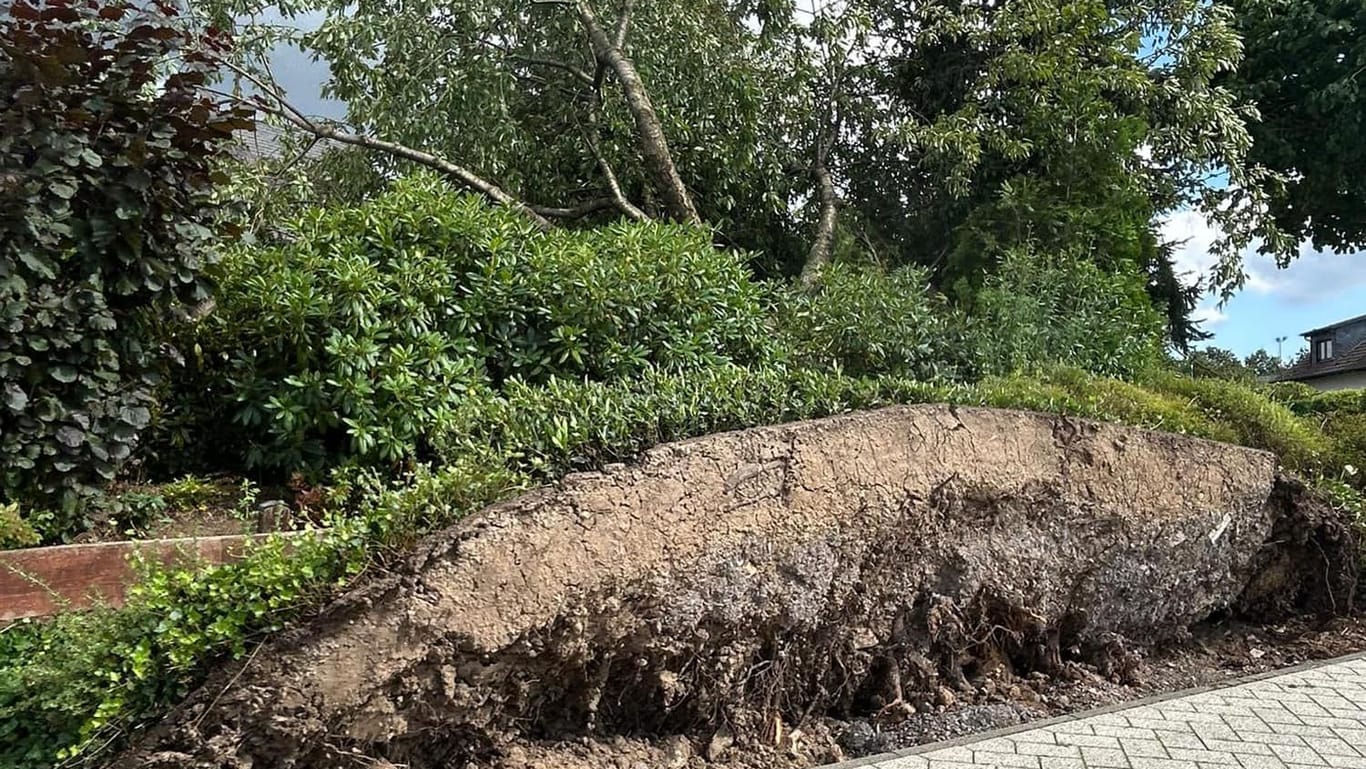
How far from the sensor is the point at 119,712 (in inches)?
104

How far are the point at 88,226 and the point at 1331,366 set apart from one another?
117ft

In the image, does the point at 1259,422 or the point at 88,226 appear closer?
the point at 88,226

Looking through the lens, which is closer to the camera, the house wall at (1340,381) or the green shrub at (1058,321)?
the green shrub at (1058,321)

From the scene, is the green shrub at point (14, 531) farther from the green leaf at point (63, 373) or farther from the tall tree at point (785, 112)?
the tall tree at point (785, 112)

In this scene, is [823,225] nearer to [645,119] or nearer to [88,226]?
[645,119]

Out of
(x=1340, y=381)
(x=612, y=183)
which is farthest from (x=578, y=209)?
(x=1340, y=381)

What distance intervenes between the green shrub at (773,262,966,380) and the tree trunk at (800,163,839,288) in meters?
1.80

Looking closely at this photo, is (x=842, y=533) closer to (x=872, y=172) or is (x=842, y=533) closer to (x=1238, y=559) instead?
(x=1238, y=559)

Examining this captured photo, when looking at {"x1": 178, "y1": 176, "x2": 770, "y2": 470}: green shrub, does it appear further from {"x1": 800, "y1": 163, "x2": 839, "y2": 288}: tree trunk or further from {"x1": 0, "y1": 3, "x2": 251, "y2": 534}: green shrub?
{"x1": 800, "y1": 163, "x2": 839, "y2": 288}: tree trunk

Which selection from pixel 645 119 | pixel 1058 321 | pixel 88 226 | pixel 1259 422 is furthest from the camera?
pixel 645 119

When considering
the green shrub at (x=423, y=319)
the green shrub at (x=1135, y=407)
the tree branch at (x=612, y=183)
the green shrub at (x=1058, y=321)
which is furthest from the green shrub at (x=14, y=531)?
the green shrub at (x=1058, y=321)

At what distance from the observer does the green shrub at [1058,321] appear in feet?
20.5

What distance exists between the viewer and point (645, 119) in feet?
26.2

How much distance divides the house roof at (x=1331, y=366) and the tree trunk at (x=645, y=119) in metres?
25.1
